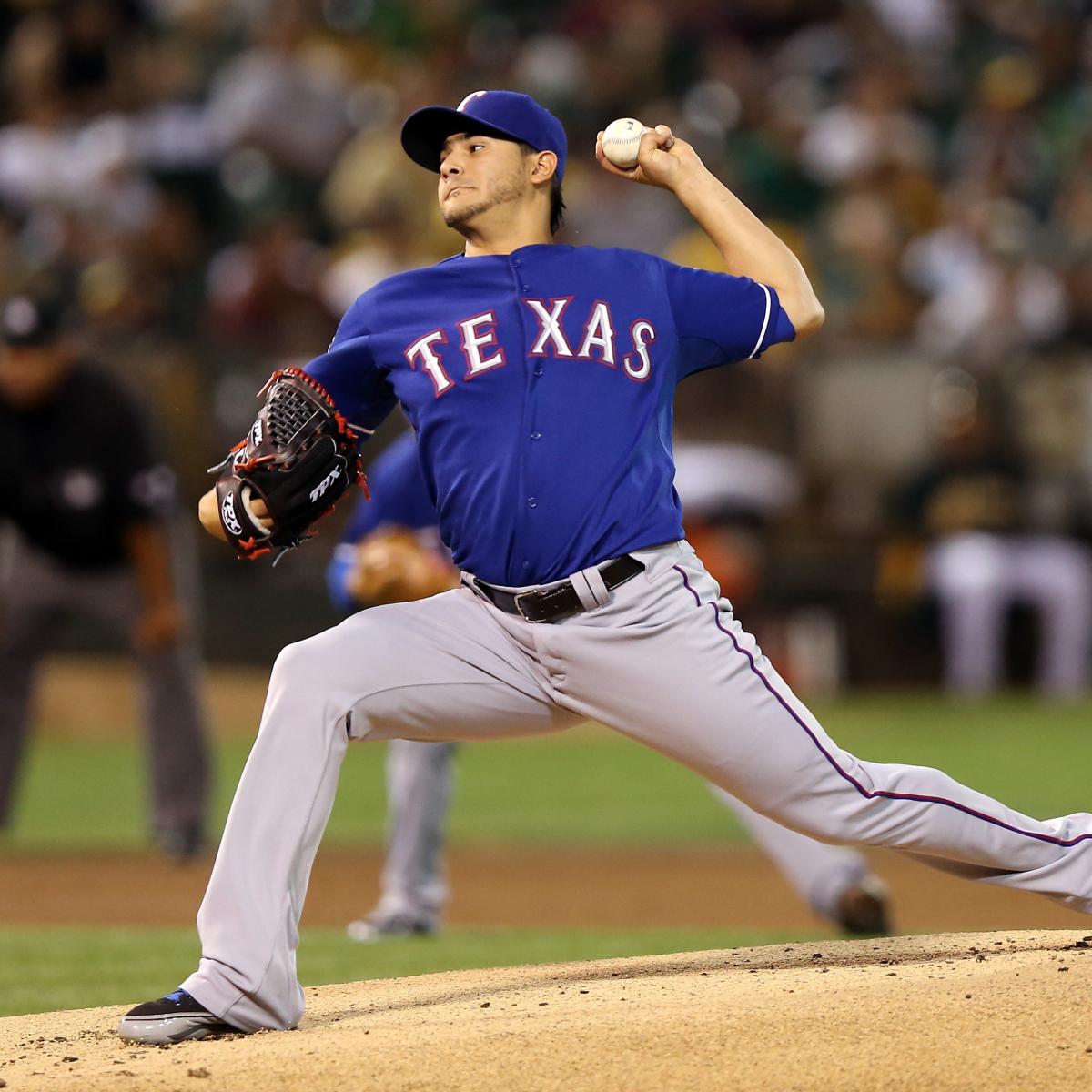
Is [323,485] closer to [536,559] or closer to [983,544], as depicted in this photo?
[536,559]

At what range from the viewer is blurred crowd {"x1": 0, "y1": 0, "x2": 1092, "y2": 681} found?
1237 cm

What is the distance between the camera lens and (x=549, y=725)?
3973mm

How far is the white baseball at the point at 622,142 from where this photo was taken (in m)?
4.04

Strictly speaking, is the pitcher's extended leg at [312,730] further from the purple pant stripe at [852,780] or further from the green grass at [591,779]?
the green grass at [591,779]

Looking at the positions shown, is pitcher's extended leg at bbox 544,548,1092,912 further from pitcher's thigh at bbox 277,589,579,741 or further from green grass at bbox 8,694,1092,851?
green grass at bbox 8,694,1092,851

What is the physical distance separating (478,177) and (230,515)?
88 cm

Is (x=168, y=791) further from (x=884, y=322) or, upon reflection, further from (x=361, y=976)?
(x=884, y=322)

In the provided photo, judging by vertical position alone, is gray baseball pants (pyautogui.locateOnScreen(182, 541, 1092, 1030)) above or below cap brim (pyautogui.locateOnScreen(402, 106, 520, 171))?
below

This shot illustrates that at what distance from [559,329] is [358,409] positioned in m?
0.46

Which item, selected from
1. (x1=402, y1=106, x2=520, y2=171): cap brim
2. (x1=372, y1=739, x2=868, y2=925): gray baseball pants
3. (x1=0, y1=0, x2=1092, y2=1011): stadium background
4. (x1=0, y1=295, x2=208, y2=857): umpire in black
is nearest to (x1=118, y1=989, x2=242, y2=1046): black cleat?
(x1=402, y1=106, x2=520, y2=171): cap brim

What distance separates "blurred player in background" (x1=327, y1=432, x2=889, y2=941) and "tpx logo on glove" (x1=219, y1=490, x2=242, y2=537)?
3.46 feet

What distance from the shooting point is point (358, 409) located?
3990 millimetres

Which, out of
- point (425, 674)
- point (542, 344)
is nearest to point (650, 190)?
point (542, 344)

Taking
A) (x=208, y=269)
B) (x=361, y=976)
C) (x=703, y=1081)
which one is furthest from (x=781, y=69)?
(x=703, y=1081)
